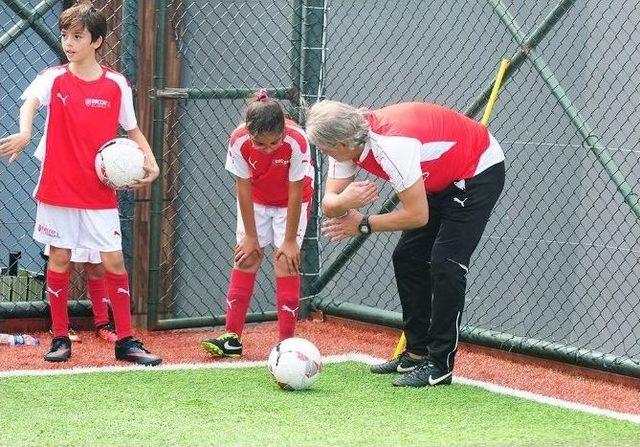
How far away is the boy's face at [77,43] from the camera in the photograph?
6086 mm

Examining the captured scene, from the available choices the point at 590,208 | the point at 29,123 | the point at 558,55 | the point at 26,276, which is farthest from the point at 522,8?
Result: the point at 26,276

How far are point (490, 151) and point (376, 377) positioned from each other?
1.24 m

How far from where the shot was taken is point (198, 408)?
526 centimetres

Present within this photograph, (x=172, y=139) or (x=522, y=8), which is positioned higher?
(x=522, y=8)

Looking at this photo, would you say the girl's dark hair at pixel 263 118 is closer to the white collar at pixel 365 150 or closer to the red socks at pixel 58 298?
the white collar at pixel 365 150

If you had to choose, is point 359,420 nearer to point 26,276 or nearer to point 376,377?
point 376,377

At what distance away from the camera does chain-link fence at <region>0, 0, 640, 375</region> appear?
21.1 feet

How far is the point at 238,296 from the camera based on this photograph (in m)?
6.57

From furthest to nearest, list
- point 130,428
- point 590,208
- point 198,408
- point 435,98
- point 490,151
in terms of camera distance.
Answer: point 435,98, point 590,208, point 490,151, point 198,408, point 130,428

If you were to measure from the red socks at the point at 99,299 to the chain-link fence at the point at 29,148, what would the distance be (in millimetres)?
251

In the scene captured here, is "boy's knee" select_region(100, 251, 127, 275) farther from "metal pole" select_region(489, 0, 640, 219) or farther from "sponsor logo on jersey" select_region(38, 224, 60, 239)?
"metal pole" select_region(489, 0, 640, 219)

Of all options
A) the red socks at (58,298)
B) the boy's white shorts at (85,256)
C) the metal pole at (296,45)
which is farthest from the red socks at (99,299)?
the metal pole at (296,45)

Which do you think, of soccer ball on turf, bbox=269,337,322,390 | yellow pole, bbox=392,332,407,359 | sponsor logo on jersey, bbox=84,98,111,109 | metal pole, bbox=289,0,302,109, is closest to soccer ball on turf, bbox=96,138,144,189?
sponsor logo on jersey, bbox=84,98,111,109

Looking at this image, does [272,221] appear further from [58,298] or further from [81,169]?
[58,298]
